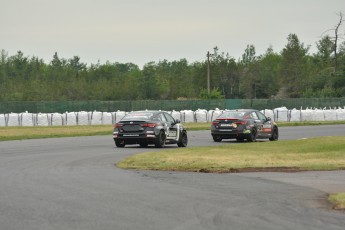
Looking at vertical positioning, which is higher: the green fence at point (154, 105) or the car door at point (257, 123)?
the green fence at point (154, 105)

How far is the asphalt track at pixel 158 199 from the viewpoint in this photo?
396 inches

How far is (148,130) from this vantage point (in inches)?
1118

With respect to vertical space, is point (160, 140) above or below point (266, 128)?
below

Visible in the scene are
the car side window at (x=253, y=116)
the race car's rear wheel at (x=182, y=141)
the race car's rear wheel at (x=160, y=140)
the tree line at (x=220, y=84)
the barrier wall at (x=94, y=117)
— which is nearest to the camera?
the race car's rear wheel at (x=160, y=140)

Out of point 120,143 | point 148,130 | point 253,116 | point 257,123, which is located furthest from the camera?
point 253,116

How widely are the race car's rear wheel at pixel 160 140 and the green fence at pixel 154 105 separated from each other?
37.4 m

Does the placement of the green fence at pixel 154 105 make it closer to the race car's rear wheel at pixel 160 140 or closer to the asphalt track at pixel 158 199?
the race car's rear wheel at pixel 160 140

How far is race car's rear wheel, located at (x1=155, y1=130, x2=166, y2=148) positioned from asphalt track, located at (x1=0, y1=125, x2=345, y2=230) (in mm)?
7768

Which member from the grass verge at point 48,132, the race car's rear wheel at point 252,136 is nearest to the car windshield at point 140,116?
the race car's rear wheel at point 252,136

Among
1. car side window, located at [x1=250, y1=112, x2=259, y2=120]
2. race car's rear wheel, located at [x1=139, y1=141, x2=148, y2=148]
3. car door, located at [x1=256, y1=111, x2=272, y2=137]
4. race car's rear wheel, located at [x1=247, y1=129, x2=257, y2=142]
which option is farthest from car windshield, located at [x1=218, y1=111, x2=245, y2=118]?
race car's rear wheel, located at [x1=139, y1=141, x2=148, y2=148]

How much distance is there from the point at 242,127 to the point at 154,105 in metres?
35.9

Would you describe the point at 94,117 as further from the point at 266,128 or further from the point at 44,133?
the point at 266,128

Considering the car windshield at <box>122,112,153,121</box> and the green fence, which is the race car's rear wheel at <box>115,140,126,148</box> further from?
the green fence

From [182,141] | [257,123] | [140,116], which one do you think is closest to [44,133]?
[257,123]
